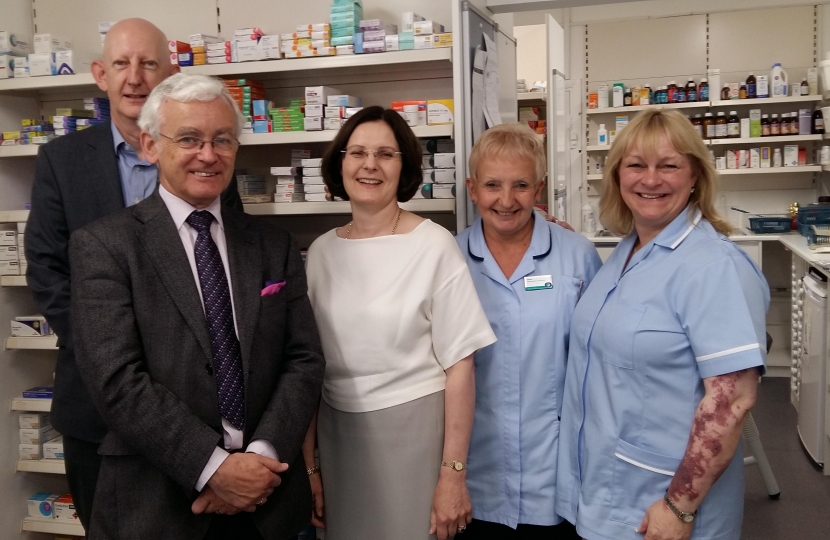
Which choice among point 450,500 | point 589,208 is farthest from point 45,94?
point 589,208

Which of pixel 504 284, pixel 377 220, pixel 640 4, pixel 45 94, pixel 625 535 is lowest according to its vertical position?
pixel 625 535

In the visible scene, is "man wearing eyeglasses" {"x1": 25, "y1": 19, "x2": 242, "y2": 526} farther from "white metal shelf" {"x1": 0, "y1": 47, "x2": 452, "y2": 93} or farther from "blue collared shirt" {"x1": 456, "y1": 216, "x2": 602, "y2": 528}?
"blue collared shirt" {"x1": 456, "y1": 216, "x2": 602, "y2": 528}

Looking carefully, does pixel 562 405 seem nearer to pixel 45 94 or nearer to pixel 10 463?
pixel 10 463

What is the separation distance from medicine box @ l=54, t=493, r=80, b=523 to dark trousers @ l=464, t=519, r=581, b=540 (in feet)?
7.18

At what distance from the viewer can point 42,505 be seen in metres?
3.33

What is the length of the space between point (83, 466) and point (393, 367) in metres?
1.02

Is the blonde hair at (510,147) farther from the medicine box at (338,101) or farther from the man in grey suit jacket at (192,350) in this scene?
the medicine box at (338,101)

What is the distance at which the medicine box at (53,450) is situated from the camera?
3.24 meters

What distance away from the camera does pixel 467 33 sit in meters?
2.49

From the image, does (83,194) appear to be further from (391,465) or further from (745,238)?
(745,238)

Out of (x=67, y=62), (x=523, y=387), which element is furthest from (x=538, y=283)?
(x=67, y=62)

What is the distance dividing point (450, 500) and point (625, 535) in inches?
17.3

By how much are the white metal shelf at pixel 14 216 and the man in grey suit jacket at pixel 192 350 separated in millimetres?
1767

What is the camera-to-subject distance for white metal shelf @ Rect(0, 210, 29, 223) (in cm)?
305
